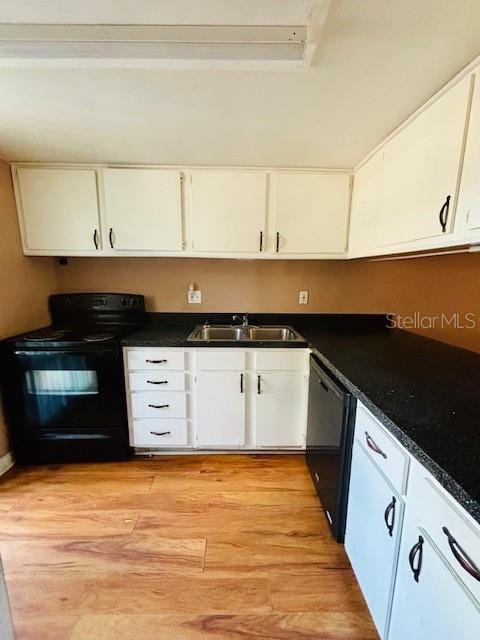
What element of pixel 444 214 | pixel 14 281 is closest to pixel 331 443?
pixel 444 214

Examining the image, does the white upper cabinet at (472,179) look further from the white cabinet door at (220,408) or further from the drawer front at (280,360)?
the white cabinet door at (220,408)

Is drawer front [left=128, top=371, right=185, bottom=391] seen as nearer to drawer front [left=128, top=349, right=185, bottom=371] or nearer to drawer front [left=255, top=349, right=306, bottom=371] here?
drawer front [left=128, top=349, right=185, bottom=371]

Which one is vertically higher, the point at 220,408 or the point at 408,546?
the point at 408,546

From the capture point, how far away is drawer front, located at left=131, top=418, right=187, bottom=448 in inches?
82.8

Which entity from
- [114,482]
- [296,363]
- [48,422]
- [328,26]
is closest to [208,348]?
[296,363]

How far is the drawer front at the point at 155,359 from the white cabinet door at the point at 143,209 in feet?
2.52

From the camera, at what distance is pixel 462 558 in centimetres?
65

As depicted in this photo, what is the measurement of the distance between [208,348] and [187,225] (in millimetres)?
927

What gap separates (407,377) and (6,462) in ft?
8.52

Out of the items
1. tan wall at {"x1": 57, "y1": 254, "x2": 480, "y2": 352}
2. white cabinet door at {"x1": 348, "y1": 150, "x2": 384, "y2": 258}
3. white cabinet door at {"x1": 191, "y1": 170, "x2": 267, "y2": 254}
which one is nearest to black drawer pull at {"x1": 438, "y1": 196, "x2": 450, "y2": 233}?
white cabinet door at {"x1": 348, "y1": 150, "x2": 384, "y2": 258}

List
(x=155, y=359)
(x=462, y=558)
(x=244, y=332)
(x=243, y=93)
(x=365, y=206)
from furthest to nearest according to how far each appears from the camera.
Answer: (x=244, y=332), (x=155, y=359), (x=365, y=206), (x=243, y=93), (x=462, y=558)

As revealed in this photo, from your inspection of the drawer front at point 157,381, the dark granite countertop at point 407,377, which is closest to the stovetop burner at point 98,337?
the dark granite countertop at point 407,377

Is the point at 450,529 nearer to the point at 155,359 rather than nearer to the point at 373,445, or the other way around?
the point at 373,445

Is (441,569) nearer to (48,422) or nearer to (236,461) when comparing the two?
(236,461)
